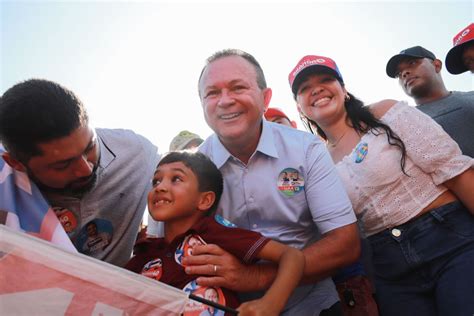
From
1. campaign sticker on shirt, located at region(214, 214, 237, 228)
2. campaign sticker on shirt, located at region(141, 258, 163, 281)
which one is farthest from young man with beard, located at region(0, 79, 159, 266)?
campaign sticker on shirt, located at region(214, 214, 237, 228)

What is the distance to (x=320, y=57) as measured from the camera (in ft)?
8.81

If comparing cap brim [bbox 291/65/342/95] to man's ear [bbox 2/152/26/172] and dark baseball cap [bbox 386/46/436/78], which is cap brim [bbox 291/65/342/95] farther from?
man's ear [bbox 2/152/26/172]

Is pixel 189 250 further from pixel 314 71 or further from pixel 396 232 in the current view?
pixel 314 71

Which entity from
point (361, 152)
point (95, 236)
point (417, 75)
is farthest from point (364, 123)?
point (95, 236)

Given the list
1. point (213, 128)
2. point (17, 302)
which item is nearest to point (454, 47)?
point (213, 128)

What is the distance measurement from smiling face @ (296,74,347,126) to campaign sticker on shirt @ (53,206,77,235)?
186 cm

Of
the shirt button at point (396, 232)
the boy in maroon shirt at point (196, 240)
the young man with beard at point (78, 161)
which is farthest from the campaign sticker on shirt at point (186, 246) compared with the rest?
the shirt button at point (396, 232)

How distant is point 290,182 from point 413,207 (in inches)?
29.1

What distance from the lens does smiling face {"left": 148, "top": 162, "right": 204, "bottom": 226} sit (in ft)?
6.58

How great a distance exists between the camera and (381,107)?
8.36 ft

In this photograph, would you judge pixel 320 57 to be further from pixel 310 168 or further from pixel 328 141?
pixel 310 168

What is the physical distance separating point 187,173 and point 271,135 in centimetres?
66

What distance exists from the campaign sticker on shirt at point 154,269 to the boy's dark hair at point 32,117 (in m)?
0.85

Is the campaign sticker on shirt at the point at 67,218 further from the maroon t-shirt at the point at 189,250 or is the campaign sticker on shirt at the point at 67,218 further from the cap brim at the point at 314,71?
the cap brim at the point at 314,71
